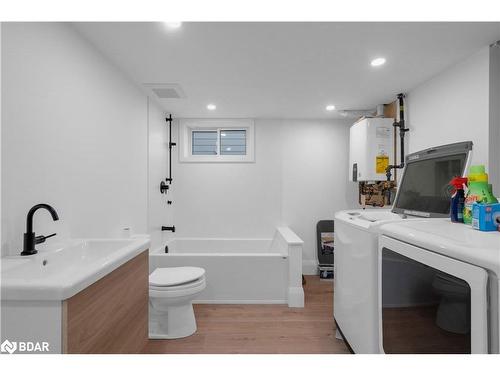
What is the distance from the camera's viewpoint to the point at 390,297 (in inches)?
46.4

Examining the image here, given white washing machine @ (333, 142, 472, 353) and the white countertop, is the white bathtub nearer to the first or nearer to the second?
white washing machine @ (333, 142, 472, 353)

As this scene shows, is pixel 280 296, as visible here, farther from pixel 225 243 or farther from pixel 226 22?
pixel 226 22

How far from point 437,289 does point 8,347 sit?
1.42m

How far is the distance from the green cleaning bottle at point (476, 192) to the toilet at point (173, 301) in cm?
185

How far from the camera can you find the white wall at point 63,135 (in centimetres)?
128

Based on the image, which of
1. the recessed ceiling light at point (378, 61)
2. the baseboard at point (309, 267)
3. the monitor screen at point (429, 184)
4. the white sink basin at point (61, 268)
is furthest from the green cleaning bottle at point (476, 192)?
the baseboard at point (309, 267)

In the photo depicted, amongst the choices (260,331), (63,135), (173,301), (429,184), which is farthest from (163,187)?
(429,184)

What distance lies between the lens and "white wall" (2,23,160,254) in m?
1.28

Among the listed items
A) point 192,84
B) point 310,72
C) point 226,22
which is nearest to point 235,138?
point 192,84

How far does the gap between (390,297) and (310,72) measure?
6.14 ft

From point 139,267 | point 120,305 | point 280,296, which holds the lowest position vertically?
point 280,296

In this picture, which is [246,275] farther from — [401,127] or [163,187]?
[401,127]

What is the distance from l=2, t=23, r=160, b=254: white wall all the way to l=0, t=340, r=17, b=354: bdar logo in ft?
1.75

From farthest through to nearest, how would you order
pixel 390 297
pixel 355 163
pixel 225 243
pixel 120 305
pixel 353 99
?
1. pixel 225 243
2. pixel 355 163
3. pixel 353 99
4. pixel 120 305
5. pixel 390 297
